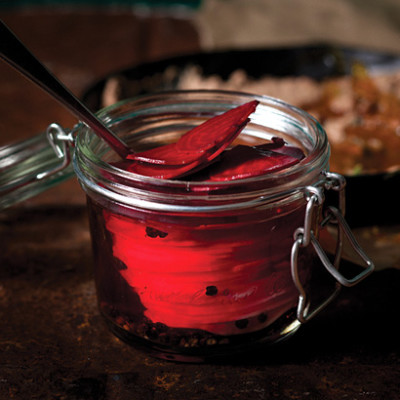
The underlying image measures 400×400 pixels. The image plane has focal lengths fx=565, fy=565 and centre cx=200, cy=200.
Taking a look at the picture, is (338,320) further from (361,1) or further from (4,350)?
(361,1)

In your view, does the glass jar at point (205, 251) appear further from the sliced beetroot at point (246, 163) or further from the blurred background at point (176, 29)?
the blurred background at point (176, 29)

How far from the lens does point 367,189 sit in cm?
53

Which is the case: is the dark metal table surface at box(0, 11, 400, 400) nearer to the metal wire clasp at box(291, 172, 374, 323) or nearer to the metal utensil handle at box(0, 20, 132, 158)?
the metal wire clasp at box(291, 172, 374, 323)

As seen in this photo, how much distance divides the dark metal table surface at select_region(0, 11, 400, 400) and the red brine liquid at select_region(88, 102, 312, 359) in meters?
0.02

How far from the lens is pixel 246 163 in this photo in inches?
16.2

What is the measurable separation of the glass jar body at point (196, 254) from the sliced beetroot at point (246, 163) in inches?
0.7

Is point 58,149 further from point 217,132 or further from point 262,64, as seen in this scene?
point 262,64

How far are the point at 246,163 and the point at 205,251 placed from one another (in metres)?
0.08

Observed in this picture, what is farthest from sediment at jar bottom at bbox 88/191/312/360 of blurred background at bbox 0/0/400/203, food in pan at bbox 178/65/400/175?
blurred background at bbox 0/0/400/203

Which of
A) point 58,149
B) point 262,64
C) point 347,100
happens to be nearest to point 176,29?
point 262,64

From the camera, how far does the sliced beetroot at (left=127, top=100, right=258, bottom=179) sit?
40 centimetres

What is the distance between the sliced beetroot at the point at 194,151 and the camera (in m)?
0.40

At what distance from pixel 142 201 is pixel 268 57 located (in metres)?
0.58

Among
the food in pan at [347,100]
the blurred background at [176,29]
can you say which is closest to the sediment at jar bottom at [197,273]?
the food in pan at [347,100]
